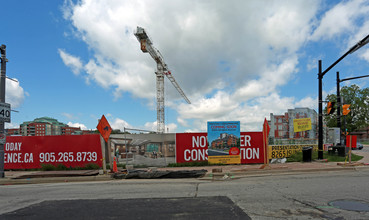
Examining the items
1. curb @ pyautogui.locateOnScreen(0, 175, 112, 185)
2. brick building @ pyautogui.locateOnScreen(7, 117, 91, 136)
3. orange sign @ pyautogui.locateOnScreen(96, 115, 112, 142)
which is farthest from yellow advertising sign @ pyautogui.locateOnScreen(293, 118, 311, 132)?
brick building @ pyautogui.locateOnScreen(7, 117, 91, 136)

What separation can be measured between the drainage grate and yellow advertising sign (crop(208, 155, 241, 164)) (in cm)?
862

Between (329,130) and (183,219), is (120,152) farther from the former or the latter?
(329,130)

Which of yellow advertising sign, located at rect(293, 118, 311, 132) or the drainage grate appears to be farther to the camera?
yellow advertising sign, located at rect(293, 118, 311, 132)

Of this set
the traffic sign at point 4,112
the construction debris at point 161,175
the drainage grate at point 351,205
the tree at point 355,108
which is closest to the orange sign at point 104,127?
the construction debris at point 161,175

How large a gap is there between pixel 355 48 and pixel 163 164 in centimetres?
1127

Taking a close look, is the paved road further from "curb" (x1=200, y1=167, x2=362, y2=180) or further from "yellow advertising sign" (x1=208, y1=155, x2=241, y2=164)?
"yellow advertising sign" (x1=208, y1=155, x2=241, y2=164)

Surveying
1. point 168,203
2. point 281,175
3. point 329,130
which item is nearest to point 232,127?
point 281,175

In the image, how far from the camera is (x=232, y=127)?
14555 millimetres

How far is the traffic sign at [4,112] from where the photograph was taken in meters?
11.2

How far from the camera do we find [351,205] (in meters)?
5.60

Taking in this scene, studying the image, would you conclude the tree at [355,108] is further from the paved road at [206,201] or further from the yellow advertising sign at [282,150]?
the paved road at [206,201]

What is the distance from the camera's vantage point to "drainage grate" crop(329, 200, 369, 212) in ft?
17.4

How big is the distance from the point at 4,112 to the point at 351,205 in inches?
522

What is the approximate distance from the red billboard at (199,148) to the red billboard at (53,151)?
179 inches
